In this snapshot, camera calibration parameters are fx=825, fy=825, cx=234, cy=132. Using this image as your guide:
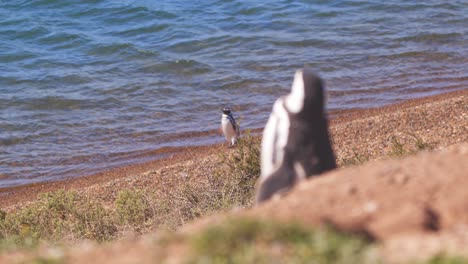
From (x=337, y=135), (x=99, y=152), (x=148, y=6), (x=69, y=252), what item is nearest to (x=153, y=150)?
(x=99, y=152)

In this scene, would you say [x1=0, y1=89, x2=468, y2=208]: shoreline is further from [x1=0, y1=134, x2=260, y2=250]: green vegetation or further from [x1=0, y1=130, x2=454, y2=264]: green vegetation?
[x1=0, y1=134, x2=260, y2=250]: green vegetation

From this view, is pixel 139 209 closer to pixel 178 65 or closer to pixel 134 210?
pixel 134 210

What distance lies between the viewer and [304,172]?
6.81m

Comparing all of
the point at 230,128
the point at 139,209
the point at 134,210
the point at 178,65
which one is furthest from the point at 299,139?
the point at 178,65

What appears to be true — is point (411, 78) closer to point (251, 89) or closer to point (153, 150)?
point (251, 89)

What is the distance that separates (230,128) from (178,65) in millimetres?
6994

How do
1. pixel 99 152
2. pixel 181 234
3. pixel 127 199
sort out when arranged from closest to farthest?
pixel 181 234, pixel 127 199, pixel 99 152

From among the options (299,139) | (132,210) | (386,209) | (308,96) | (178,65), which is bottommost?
(178,65)

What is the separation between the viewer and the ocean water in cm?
1770

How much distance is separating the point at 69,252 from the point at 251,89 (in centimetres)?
1520

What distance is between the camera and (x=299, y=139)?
6891 mm

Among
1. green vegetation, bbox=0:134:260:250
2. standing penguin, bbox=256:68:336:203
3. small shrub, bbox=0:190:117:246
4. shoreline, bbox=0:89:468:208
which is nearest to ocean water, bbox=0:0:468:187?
shoreline, bbox=0:89:468:208

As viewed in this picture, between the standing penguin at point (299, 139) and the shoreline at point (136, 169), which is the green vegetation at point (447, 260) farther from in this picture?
the shoreline at point (136, 169)

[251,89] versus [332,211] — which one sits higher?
[332,211]
